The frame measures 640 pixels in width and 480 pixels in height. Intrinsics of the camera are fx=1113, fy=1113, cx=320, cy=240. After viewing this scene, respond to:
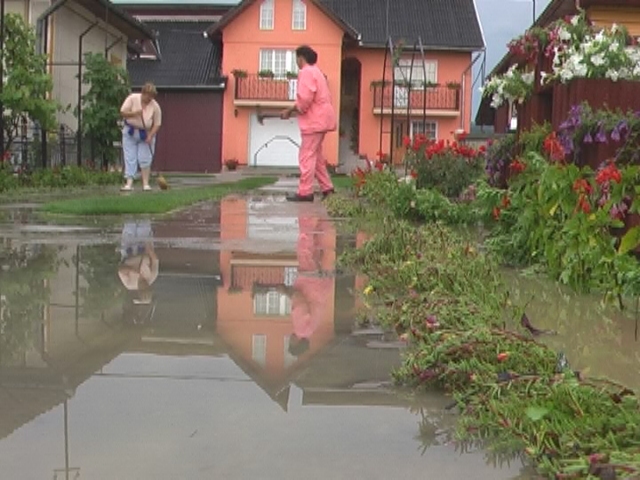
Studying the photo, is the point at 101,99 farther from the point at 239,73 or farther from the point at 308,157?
the point at 239,73

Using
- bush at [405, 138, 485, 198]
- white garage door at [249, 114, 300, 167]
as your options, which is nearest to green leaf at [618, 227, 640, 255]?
bush at [405, 138, 485, 198]

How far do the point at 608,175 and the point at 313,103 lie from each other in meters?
8.47

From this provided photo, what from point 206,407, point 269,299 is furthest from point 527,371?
point 269,299

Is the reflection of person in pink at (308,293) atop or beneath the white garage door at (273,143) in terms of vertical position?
beneath

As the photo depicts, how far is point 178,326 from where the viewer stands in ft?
15.1

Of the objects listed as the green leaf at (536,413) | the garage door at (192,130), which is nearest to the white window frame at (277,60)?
the garage door at (192,130)

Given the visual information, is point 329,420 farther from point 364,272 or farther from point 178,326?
point 364,272

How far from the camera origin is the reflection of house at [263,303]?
13.4ft

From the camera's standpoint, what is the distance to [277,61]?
4509cm

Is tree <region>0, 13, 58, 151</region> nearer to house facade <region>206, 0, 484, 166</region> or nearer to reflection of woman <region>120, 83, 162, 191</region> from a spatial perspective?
reflection of woman <region>120, 83, 162, 191</region>

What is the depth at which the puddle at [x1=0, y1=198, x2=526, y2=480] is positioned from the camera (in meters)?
2.87

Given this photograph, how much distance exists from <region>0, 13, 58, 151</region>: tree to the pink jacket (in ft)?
17.1

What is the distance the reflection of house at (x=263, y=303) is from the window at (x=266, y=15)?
36.6 m

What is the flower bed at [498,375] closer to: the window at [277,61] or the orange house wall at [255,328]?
the orange house wall at [255,328]
